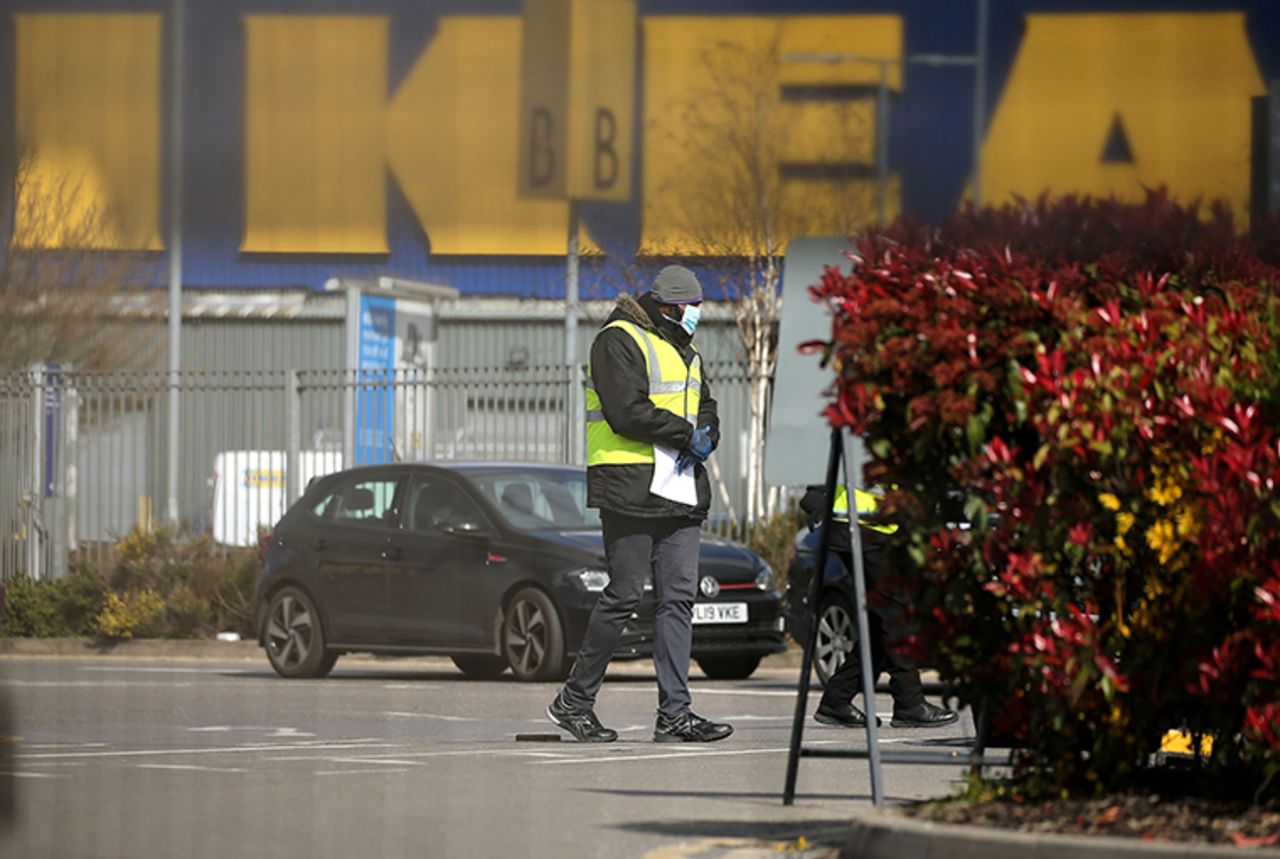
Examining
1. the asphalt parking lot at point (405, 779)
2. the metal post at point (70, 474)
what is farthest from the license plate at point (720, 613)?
the metal post at point (70, 474)

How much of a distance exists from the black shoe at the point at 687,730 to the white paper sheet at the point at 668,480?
3.05 ft

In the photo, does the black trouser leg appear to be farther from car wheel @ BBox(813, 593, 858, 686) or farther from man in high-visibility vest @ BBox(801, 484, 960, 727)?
car wheel @ BBox(813, 593, 858, 686)

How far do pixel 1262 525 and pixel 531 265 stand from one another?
11.6ft

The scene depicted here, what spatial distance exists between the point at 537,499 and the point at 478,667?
4.43 feet

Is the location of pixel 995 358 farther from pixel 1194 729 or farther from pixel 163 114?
pixel 163 114

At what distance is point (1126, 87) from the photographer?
1.46 metres

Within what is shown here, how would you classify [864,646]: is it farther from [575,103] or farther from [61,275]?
[575,103]

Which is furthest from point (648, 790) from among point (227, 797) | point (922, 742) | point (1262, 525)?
point (1262, 525)

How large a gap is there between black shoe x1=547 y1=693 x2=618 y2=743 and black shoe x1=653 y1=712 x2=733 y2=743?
23 cm

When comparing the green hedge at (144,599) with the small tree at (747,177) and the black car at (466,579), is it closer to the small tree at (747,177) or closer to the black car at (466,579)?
the black car at (466,579)

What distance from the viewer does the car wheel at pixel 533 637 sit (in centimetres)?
1416

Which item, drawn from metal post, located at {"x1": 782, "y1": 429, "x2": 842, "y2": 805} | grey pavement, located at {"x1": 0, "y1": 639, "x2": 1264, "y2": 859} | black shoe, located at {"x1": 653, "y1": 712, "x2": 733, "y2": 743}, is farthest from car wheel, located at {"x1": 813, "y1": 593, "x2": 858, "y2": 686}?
metal post, located at {"x1": 782, "y1": 429, "x2": 842, "y2": 805}

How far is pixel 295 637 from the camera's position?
15.4m

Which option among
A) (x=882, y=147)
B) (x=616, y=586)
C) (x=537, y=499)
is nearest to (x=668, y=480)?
(x=616, y=586)
